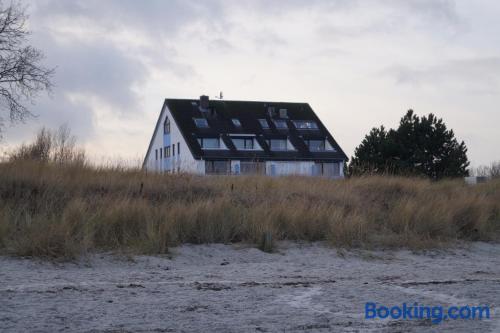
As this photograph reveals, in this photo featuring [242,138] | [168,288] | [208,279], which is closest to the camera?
[168,288]

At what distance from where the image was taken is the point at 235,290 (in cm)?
739

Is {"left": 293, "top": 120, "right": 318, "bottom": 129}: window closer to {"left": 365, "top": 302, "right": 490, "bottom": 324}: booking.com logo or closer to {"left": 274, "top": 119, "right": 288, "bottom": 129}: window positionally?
{"left": 274, "top": 119, "right": 288, "bottom": 129}: window

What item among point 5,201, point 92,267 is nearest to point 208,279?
point 92,267

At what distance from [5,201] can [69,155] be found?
175 inches

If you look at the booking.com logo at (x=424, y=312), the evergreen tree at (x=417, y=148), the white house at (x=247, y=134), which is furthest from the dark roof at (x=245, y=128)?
the booking.com logo at (x=424, y=312)

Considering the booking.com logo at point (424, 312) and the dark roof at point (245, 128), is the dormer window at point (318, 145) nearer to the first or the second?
the dark roof at point (245, 128)

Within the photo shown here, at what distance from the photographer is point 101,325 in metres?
5.66

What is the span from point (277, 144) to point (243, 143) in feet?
11.4

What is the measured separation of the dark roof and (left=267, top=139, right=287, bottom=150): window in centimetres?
42

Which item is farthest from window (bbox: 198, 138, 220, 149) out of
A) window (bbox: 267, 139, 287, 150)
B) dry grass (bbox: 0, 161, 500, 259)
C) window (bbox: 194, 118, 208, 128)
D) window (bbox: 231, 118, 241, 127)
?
dry grass (bbox: 0, 161, 500, 259)

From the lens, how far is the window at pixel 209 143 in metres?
58.8

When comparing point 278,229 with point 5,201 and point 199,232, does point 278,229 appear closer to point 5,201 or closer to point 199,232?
point 199,232

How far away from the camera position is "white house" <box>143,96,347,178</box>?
58906 millimetres

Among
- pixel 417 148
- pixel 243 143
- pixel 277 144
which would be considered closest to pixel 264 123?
pixel 277 144
